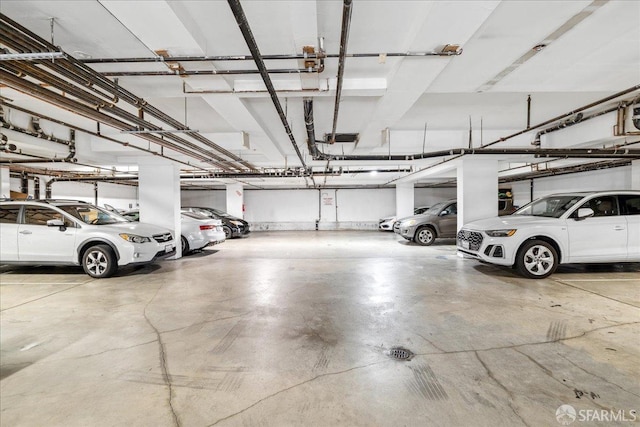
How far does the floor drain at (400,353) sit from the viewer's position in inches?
92.7

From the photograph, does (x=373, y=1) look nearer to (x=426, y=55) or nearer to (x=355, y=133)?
(x=426, y=55)

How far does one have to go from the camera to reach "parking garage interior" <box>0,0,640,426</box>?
73.3 inches

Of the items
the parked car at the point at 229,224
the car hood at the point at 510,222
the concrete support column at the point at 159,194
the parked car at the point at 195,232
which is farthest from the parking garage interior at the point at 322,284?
the parked car at the point at 229,224

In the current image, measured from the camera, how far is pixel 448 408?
175 centimetres

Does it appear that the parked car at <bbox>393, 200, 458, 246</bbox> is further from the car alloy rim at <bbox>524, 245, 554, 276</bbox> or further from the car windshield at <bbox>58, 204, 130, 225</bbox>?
the car windshield at <bbox>58, 204, 130, 225</bbox>

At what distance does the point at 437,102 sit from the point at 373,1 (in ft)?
9.10

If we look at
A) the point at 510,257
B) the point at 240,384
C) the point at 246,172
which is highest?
the point at 246,172

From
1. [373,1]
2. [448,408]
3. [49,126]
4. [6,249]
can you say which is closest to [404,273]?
[448,408]

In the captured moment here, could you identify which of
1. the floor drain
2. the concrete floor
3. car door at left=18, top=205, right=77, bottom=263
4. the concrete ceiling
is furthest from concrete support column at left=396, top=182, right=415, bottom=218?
car door at left=18, top=205, right=77, bottom=263

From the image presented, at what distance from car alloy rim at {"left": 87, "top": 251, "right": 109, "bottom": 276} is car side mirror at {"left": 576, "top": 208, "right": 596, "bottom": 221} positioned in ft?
27.5

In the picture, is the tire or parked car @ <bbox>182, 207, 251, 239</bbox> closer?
the tire

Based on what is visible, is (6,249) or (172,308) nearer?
(172,308)

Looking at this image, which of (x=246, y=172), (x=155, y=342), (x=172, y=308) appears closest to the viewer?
(x=155, y=342)

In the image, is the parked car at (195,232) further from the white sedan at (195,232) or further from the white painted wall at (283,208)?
the white painted wall at (283,208)
